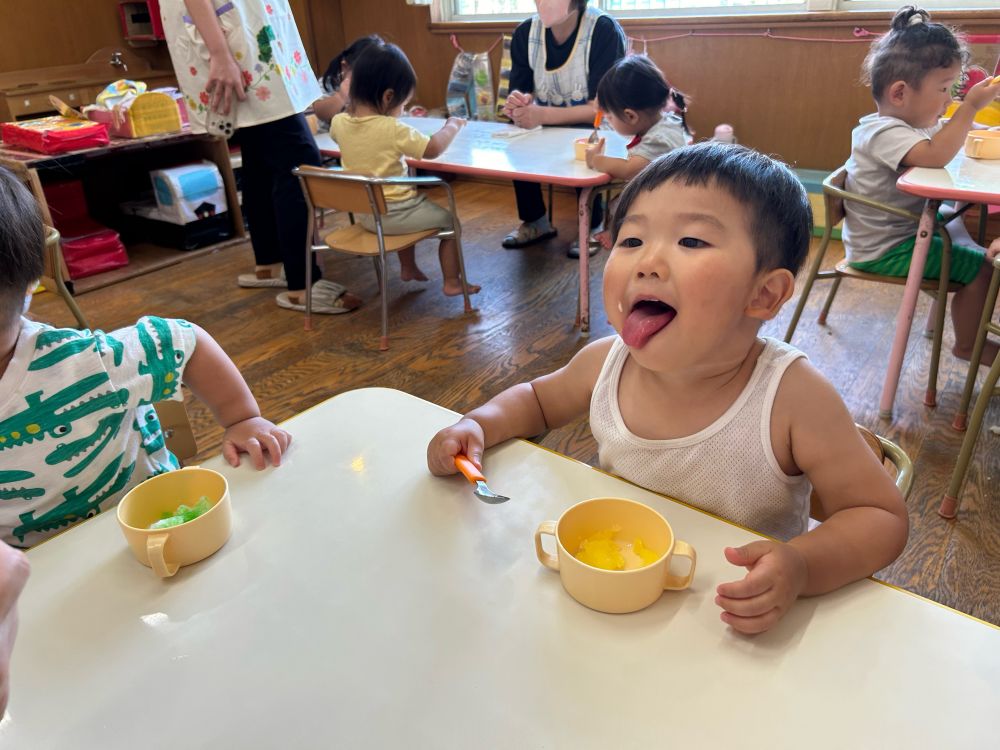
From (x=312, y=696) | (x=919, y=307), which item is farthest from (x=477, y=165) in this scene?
(x=312, y=696)

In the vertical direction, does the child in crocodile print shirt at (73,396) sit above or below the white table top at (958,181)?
above

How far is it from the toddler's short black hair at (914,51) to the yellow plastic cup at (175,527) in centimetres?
231

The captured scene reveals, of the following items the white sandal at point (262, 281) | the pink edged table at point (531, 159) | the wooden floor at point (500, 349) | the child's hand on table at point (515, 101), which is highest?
the child's hand on table at point (515, 101)

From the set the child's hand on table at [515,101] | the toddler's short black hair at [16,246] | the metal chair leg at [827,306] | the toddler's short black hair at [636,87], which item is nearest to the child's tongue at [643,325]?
the toddler's short black hair at [16,246]

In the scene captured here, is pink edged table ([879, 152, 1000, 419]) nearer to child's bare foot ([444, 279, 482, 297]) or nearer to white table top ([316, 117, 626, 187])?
white table top ([316, 117, 626, 187])

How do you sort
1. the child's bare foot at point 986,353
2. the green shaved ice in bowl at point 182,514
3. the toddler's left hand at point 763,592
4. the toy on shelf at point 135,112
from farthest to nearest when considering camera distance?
the toy on shelf at point 135,112 < the child's bare foot at point 986,353 < the green shaved ice in bowl at point 182,514 < the toddler's left hand at point 763,592

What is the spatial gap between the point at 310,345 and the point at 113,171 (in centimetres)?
225

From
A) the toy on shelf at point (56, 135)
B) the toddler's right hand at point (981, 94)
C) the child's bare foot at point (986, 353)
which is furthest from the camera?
the toy on shelf at point (56, 135)

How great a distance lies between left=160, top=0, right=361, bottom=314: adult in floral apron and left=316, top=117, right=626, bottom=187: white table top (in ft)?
0.87

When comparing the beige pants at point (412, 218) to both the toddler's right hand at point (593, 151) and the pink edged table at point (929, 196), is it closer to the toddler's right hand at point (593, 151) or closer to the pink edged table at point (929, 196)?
the toddler's right hand at point (593, 151)

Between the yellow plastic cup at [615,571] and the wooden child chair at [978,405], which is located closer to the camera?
the yellow plastic cup at [615,571]

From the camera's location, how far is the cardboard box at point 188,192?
3842 millimetres

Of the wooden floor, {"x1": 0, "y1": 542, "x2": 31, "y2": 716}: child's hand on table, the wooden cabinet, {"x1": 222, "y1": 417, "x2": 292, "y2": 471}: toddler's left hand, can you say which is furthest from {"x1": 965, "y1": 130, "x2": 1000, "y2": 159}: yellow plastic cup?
the wooden cabinet

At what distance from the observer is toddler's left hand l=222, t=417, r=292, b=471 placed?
89 centimetres
